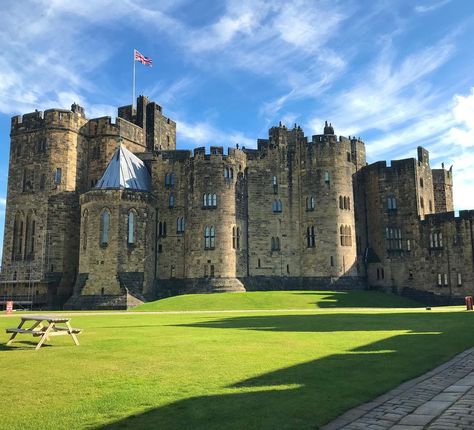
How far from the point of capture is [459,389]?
8992 millimetres

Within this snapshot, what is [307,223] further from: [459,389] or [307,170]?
[459,389]

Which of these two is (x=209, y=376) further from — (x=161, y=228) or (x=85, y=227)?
(x=161, y=228)

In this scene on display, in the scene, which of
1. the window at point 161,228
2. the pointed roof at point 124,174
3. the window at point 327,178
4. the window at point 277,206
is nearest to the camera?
the pointed roof at point 124,174

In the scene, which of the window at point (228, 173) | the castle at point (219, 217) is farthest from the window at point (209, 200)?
the window at point (228, 173)

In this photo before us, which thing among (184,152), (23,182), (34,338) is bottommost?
(34,338)

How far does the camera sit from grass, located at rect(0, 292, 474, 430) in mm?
7512

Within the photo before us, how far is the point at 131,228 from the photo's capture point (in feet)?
159

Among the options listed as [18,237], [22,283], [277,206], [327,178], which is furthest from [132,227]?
[327,178]

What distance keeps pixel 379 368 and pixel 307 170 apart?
4533cm

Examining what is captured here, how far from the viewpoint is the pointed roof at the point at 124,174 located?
49.6 meters

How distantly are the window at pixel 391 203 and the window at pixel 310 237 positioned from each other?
9454 mm

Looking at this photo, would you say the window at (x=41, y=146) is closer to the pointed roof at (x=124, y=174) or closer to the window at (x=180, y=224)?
the pointed roof at (x=124, y=174)

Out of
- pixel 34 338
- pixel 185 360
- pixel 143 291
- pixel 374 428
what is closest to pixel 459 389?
pixel 374 428

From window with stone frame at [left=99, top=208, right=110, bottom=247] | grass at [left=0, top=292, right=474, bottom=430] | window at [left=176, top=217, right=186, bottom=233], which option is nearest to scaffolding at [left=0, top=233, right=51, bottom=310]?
window with stone frame at [left=99, top=208, right=110, bottom=247]
